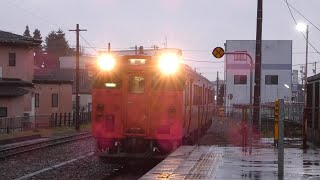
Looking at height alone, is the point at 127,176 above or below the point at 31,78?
below

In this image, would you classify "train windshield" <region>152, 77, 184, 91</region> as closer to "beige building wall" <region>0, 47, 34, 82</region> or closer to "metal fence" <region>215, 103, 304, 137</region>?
"metal fence" <region>215, 103, 304, 137</region>

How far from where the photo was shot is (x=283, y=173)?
10.6 metres

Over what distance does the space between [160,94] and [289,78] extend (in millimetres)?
61723

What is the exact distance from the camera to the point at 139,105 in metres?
15.0

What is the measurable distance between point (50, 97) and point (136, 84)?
4270 centimetres

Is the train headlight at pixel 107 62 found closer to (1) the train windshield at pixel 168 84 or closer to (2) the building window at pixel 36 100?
(1) the train windshield at pixel 168 84

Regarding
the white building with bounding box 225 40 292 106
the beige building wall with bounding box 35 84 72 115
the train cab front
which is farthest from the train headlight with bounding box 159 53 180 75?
the white building with bounding box 225 40 292 106

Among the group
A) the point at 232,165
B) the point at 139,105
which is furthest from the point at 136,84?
the point at 232,165

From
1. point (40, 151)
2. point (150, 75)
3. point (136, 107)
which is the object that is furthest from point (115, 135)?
point (40, 151)

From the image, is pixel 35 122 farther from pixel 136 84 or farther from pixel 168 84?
pixel 168 84

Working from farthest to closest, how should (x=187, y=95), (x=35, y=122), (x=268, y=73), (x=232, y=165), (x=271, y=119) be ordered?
(x=268, y=73) < (x=35, y=122) < (x=271, y=119) < (x=187, y=95) < (x=232, y=165)

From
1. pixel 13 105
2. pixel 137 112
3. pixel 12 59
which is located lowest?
pixel 13 105

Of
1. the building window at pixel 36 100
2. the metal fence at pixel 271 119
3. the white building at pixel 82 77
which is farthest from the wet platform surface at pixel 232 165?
the white building at pixel 82 77

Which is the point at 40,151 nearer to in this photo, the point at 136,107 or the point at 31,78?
the point at 136,107
